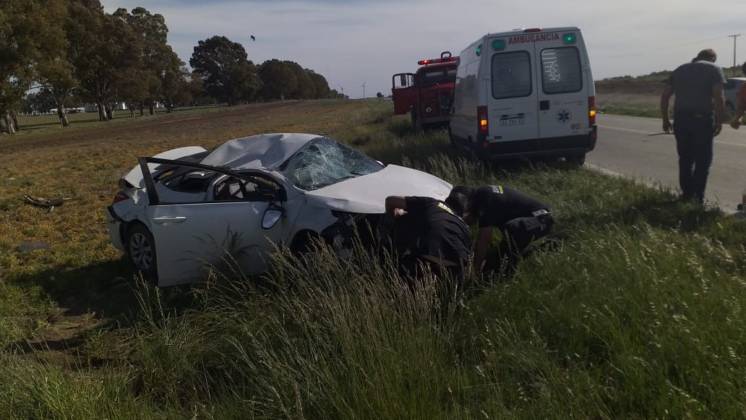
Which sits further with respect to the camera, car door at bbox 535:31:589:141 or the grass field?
car door at bbox 535:31:589:141

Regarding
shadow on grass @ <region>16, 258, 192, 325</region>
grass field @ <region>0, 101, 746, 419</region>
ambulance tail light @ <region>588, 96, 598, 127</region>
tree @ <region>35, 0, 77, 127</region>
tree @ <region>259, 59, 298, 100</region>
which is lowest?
shadow on grass @ <region>16, 258, 192, 325</region>

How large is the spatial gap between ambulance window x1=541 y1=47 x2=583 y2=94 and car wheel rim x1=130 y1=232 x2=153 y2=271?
660 cm

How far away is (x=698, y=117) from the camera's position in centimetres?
660

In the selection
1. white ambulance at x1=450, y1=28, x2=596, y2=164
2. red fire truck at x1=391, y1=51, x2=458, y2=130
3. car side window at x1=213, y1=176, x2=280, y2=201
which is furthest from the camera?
red fire truck at x1=391, y1=51, x2=458, y2=130

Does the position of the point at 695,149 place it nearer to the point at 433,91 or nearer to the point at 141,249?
the point at 141,249

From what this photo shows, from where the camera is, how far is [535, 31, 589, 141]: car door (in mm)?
9492

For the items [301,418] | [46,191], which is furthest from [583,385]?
[46,191]

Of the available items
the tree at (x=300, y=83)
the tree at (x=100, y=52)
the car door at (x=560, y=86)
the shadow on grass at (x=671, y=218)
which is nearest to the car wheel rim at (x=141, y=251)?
the shadow on grass at (x=671, y=218)

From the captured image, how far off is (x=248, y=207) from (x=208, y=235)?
440 millimetres

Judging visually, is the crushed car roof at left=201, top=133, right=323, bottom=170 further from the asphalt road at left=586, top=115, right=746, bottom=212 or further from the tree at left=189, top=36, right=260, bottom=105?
the tree at left=189, top=36, right=260, bottom=105

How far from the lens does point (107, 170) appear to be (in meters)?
15.2

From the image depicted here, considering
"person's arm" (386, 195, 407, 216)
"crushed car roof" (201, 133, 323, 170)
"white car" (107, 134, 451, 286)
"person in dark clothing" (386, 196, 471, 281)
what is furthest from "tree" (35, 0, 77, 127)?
"person in dark clothing" (386, 196, 471, 281)

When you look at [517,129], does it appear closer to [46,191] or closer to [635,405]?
[635,405]

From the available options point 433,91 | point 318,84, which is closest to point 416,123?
point 433,91
